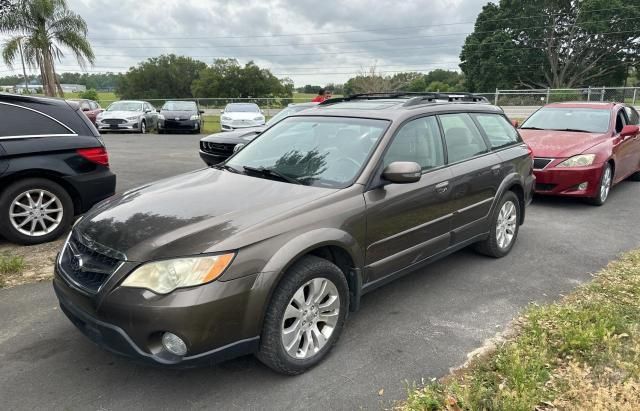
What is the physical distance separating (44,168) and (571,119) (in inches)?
312

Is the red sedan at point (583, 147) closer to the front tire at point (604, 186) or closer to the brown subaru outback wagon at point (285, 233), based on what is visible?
the front tire at point (604, 186)

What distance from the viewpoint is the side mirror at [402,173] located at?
10.7 feet

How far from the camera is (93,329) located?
A: 8.65 feet

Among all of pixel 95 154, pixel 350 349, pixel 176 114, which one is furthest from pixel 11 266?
pixel 176 114

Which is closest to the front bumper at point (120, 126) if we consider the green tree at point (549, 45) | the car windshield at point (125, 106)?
the car windshield at point (125, 106)

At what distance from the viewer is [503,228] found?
16.4ft

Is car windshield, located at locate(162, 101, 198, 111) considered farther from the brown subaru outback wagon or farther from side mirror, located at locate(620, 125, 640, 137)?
the brown subaru outback wagon

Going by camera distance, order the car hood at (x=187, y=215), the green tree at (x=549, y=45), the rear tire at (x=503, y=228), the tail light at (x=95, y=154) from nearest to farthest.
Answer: the car hood at (x=187, y=215) < the rear tire at (x=503, y=228) < the tail light at (x=95, y=154) < the green tree at (x=549, y=45)

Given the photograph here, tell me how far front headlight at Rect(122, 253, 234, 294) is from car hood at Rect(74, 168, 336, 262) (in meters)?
0.05

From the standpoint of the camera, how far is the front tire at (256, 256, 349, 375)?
272cm

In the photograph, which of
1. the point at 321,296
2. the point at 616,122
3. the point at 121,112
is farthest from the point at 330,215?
the point at 121,112

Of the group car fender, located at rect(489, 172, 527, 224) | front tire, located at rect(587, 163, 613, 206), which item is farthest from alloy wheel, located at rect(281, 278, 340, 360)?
front tire, located at rect(587, 163, 613, 206)

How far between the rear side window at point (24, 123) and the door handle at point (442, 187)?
4177 millimetres

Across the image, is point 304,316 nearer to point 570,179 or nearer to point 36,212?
point 36,212
